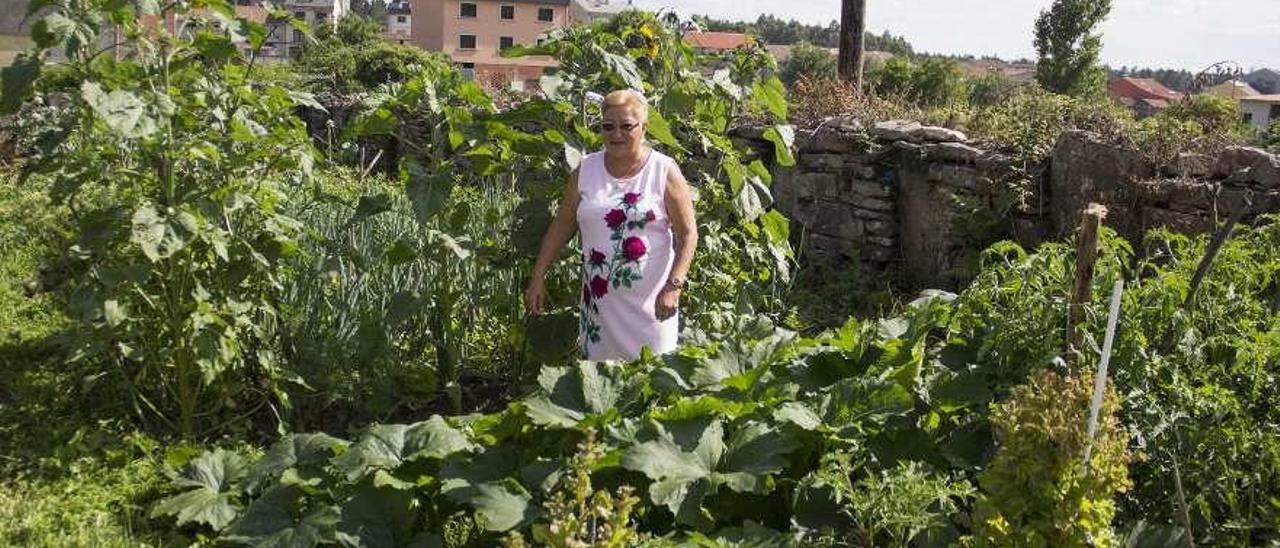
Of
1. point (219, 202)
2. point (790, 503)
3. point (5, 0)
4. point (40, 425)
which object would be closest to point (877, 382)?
point (790, 503)

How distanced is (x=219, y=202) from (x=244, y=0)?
1.76 metres

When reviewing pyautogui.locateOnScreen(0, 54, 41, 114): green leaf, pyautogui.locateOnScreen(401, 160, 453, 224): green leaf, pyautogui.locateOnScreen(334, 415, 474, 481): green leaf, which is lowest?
pyautogui.locateOnScreen(334, 415, 474, 481): green leaf

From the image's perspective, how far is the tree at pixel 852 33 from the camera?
9.51m

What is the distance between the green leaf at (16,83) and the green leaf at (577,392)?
1.65 m

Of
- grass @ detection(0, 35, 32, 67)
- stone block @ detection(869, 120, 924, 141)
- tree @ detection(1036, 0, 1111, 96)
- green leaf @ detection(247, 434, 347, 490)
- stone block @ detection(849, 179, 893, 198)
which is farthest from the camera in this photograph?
tree @ detection(1036, 0, 1111, 96)

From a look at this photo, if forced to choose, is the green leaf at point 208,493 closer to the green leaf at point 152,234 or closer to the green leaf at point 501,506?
the green leaf at point 152,234

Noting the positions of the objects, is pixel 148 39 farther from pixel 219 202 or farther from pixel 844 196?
pixel 844 196

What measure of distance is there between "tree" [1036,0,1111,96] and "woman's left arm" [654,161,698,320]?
102 feet

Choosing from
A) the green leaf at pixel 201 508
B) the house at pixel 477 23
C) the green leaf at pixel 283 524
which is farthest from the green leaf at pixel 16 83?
the house at pixel 477 23

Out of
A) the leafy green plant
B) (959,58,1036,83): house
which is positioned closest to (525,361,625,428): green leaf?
the leafy green plant

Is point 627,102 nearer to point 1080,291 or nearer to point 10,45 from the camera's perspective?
point 1080,291

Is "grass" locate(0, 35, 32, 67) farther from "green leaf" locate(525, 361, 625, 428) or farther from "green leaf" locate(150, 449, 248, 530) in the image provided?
"green leaf" locate(525, 361, 625, 428)

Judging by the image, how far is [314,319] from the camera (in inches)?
155

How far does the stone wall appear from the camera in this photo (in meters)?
5.15
